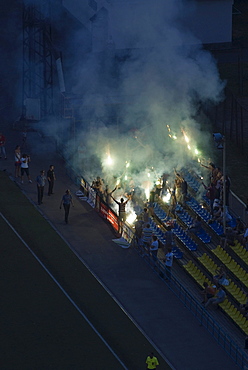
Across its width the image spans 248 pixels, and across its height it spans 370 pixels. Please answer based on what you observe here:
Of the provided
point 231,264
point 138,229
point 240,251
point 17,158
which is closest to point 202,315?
point 231,264

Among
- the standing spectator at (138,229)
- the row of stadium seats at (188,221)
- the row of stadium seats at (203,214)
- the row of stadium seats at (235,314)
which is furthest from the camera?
the row of stadium seats at (203,214)

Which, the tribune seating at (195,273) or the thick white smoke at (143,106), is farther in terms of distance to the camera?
the thick white smoke at (143,106)

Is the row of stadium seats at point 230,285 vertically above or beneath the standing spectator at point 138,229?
beneath

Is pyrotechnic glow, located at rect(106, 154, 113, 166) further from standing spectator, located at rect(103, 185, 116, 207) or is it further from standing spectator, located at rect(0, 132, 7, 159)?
standing spectator, located at rect(103, 185, 116, 207)

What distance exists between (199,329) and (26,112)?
54.2ft

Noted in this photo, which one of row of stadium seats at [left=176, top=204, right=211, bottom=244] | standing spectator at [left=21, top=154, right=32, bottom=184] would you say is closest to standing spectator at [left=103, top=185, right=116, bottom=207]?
row of stadium seats at [left=176, top=204, right=211, bottom=244]

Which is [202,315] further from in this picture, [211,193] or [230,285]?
[211,193]

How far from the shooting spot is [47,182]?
1882 inches

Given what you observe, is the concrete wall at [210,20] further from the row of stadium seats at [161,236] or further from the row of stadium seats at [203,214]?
the row of stadium seats at [161,236]

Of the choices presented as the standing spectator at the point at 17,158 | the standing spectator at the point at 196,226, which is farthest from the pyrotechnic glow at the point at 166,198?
the standing spectator at the point at 17,158

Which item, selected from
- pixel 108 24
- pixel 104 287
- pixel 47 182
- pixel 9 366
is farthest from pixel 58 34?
pixel 9 366

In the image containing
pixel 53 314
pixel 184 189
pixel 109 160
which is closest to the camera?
pixel 53 314

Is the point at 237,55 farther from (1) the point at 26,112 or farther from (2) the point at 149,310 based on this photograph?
(2) the point at 149,310

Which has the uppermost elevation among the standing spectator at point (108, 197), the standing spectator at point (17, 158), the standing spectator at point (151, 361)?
the standing spectator at point (17, 158)
